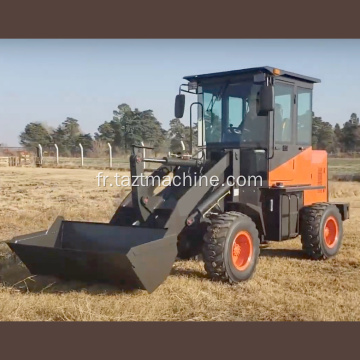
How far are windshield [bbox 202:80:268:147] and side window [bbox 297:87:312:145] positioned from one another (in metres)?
0.98

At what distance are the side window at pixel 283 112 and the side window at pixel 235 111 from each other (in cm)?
54

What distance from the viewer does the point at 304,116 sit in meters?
8.38

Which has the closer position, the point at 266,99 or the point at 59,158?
the point at 266,99

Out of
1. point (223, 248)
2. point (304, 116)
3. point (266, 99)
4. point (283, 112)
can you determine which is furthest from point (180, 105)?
point (223, 248)

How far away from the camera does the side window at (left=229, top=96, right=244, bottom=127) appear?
7.70 m

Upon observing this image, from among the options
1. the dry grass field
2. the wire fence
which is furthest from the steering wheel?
the wire fence

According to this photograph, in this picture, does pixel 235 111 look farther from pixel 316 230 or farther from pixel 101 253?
pixel 101 253

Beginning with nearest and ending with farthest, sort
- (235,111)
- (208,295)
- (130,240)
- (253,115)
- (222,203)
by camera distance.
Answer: (208,295)
(130,240)
(222,203)
(253,115)
(235,111)

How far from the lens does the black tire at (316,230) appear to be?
7.84m

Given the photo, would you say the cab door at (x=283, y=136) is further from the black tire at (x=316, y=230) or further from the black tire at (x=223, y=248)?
the black tire at (x=223, y=248)

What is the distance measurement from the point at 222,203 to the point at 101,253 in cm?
236

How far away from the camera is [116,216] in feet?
23.2

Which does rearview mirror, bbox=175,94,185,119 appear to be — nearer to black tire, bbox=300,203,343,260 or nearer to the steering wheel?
the steering wheel

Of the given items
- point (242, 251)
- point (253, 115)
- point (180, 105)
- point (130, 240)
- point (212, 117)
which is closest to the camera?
point (130, 240)
